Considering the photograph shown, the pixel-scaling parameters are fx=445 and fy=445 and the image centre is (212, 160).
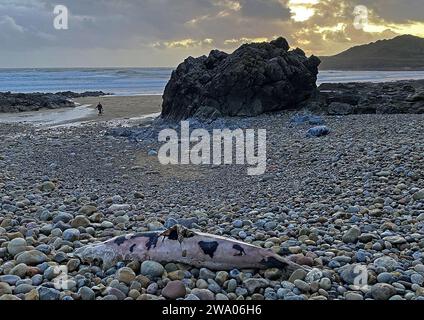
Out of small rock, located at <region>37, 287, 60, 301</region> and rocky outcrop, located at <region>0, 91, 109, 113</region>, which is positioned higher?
rocky outcrop, located at <region>0, 91, 109, 113</region>

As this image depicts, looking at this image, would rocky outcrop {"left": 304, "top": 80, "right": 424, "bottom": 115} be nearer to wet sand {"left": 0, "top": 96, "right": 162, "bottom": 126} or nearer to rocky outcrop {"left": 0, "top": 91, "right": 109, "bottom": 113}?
wet sand {"left": 0, "top": 96, "right": 162, "bottom": 126}

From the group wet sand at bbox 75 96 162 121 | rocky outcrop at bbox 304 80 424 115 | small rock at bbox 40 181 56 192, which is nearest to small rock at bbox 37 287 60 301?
small rock at bbox 40 181 56 192

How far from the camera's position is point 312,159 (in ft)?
34.0

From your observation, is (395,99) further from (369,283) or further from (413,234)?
(369,283)

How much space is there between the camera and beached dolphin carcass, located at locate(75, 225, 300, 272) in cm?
422

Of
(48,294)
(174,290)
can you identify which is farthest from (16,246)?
(174,290)

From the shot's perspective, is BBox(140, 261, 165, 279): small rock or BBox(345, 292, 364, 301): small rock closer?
BBox(345, 292, 364, 301): small rock

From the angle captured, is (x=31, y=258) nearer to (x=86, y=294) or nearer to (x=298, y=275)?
(x=86, y=294)

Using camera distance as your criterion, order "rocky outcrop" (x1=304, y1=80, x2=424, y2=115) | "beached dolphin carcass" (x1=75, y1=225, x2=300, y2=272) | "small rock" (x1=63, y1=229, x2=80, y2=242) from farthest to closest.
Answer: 1. "rocky outcrop" (x1=304, y1=80, x2=424, y2=115)
2. "small rock" (x1=63, y1=229, x2=80, y2=242)
3. "beached dolphin carcass" (x1=75, y1=225, x2=300, y2=272)

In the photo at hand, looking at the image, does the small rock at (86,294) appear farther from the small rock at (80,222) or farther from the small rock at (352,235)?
the small rock at (352,235)

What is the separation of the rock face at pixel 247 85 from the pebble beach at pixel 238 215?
6623mm

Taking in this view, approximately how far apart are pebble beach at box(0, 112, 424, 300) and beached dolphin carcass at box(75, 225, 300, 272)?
10 cm

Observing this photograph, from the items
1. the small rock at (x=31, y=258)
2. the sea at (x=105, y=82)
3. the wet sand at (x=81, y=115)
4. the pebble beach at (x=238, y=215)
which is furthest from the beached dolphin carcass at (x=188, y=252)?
the sea at (x=105, y=82)

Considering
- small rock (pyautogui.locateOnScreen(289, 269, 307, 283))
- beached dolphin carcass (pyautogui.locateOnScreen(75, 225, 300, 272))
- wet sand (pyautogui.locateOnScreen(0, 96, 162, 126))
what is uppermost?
wet sand (pyautogui.locateOnScreen(0, 96, 162, 126))
